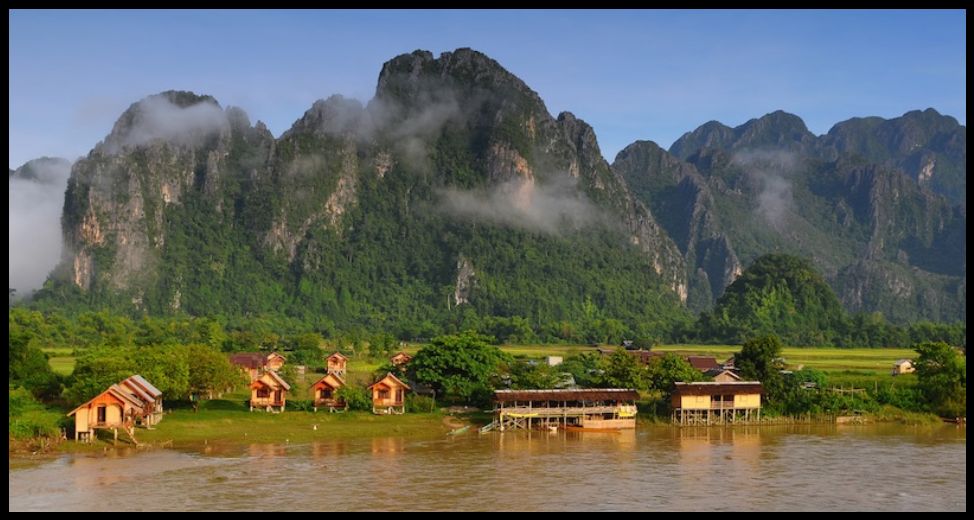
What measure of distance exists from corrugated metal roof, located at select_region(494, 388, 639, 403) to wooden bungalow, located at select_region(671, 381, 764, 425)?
2.19 meters

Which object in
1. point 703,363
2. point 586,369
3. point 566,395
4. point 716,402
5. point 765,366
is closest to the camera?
point 566,395

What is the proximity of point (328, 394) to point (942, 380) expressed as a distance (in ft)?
86.8

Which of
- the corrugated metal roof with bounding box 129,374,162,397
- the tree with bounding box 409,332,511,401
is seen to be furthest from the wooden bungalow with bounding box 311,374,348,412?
the corrugated metal roof with bounding box 129,374,162,397

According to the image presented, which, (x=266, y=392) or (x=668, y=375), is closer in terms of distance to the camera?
(x=266, y=392)

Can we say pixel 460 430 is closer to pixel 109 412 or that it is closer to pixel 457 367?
pixel 457 367

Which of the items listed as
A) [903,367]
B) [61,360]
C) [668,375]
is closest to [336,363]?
[61,360]

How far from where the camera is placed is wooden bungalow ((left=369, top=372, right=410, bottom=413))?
138ft

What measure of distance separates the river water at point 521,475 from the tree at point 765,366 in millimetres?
5771

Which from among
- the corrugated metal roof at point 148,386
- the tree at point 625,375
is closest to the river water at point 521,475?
the corrugated metal roof at point 148,386

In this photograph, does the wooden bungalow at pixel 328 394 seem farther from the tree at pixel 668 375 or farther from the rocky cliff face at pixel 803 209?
the rocky cliff face at pixel 803 209

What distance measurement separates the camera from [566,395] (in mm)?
41062

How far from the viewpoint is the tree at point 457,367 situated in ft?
144

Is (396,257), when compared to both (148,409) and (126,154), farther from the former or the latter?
(148,409)

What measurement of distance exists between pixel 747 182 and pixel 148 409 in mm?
160974
